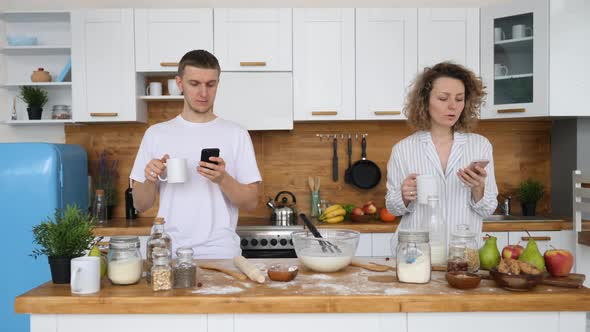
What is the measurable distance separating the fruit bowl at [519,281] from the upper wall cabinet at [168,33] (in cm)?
271

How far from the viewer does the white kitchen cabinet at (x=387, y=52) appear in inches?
147

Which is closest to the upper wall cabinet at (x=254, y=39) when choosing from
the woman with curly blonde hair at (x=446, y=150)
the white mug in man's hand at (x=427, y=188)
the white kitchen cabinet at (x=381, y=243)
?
the white kitchen cabinet at (x=381, y=243)

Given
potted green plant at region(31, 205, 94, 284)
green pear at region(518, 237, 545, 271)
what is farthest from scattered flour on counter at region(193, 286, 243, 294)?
green pear at region(518, 237, 545, 271)

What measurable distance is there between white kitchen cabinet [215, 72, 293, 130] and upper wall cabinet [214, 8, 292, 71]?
0.21 ft

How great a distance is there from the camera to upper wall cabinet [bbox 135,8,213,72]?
3664mm

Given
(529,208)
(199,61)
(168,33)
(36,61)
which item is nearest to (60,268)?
(199,61)

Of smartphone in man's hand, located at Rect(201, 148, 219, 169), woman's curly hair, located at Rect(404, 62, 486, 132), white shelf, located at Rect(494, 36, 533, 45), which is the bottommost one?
smartphone in man's hand, located at Rect(201, 148, 219, 169)

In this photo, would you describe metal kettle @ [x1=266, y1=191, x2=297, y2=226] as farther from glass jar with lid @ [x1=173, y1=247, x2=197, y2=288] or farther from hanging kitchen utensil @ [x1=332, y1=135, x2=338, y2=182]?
glass jar with lid @ [x1=173, y1=247, x2=197, y2=288]

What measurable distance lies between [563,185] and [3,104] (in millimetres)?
4289

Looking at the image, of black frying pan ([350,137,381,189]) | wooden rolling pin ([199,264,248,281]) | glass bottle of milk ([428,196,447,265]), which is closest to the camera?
wooden rolling pin ([199,264,248,281])

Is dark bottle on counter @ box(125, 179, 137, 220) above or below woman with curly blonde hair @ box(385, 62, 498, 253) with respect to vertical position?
below

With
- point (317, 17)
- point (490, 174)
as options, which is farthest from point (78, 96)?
point (490, 174)

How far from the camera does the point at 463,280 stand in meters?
1.54

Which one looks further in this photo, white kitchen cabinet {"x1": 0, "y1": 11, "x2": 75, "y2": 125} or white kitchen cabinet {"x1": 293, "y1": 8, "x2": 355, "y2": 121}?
white kitchen cabinet {"x1": 0, "y1": 11, "x2": 75, "y2": 125}
